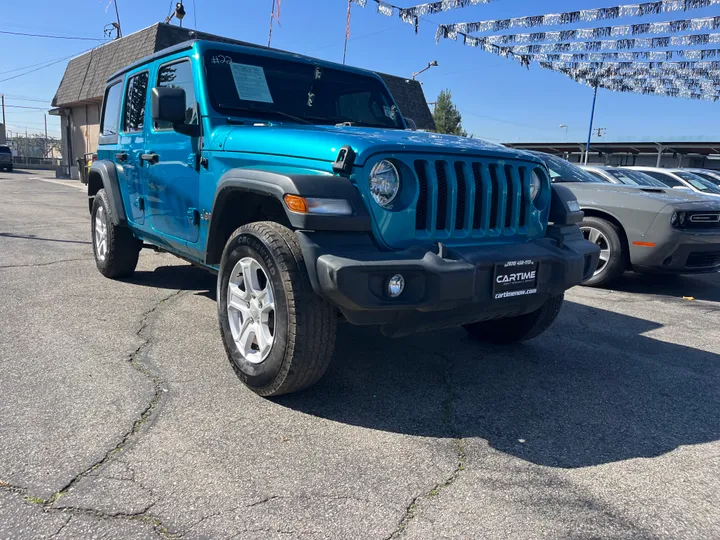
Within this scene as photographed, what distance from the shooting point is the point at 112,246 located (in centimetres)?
548

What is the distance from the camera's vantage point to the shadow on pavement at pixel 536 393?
2850 millimetres

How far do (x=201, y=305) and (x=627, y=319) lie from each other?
3876 millimetres

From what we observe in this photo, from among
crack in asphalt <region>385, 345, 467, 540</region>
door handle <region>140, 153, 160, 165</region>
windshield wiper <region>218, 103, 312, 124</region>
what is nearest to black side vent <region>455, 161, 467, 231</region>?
crack in asphalt <region>385, 345, 467, 540</region>

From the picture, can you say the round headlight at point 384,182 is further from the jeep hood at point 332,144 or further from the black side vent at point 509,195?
the black side vent at point 509,195

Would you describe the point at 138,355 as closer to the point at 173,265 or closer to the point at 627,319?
the point at 173,265

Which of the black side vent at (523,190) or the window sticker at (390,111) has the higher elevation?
the window sticker at (390,111)

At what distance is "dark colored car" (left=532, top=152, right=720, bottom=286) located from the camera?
241 inches

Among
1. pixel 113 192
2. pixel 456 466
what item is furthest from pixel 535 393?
pixel 113 192

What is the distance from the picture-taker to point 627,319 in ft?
17.3

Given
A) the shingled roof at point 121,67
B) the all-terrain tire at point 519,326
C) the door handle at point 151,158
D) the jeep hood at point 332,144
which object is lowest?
the all-terrain tire at point 519,326

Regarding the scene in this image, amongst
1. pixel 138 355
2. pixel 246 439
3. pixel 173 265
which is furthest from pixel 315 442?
pixel 173 265

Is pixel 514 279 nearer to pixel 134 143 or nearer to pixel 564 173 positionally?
pixel 134 143

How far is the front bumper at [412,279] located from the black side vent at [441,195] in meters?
0.20

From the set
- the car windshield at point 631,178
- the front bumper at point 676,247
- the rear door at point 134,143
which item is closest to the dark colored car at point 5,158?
the rear door at point 134,143
